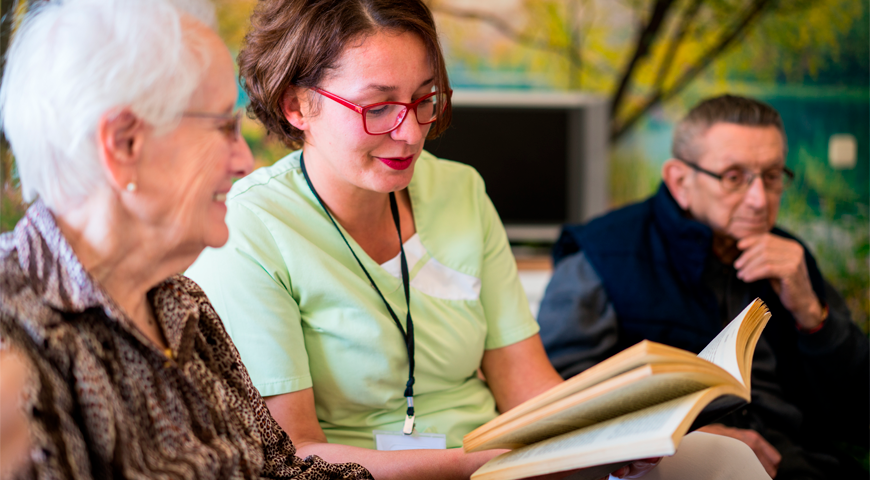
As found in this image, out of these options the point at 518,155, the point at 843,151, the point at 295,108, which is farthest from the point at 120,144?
the point at 843,151

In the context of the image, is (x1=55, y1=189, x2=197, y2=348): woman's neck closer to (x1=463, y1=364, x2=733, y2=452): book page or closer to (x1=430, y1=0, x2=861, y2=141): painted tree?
(x1=463, y1=364, x2=733, y2=452): book page

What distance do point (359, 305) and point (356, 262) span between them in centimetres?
10

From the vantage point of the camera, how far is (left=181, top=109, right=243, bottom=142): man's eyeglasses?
30.7 inches

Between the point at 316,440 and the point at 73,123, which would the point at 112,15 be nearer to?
the point at 73,123

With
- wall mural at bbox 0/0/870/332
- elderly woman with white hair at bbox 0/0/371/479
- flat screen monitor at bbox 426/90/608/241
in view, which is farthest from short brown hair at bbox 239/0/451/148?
flat screen monitor at bbox 426/90/608/241

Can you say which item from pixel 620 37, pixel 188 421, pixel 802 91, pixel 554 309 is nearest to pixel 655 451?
pixel 188 421

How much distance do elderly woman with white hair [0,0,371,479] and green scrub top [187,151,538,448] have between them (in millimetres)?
345

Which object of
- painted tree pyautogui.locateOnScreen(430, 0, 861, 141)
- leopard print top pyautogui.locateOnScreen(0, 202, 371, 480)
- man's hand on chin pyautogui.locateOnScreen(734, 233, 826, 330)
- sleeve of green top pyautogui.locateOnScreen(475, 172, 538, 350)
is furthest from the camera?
painted tree pyautogui.locateOnScreen(430, 0, 861, 141)

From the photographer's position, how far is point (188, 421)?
772 mm

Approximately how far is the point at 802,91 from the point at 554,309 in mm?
2132

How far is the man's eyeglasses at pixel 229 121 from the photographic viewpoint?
78cm

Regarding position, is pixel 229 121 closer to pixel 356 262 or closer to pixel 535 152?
pixel 356 262

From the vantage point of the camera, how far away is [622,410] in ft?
2.81

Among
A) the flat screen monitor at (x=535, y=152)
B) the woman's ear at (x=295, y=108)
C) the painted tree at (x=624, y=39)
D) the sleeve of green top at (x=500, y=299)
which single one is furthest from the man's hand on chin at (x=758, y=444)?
the painted tree at (x=624, y=39)
